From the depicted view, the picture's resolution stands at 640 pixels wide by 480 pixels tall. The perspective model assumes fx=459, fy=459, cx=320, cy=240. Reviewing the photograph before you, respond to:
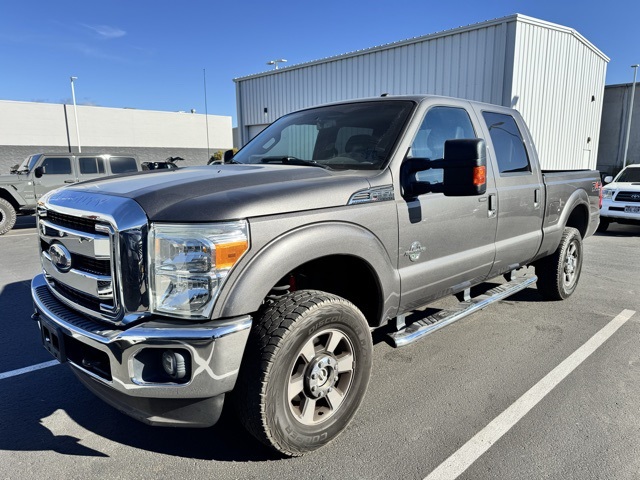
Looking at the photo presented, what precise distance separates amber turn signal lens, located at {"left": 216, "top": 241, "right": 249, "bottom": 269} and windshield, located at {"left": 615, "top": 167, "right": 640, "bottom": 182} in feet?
40.3

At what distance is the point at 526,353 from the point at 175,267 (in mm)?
3117

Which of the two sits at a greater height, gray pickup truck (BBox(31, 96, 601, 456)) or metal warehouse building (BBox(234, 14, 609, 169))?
metal warehouse building (BBox(234, 14, 609, 169))

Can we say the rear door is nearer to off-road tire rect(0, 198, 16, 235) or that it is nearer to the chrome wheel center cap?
the chrome wheel center cap

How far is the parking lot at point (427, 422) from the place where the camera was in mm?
2416

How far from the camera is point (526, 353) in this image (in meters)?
3.87

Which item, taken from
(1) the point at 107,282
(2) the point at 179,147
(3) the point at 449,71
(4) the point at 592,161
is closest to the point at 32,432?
(1) the point at 107,282

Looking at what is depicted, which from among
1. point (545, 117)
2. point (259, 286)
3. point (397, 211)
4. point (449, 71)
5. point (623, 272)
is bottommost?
point (623, 272)

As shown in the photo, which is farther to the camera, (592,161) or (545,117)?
(592,161)

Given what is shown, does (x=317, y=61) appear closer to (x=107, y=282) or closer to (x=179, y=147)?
(x=107, y=282)

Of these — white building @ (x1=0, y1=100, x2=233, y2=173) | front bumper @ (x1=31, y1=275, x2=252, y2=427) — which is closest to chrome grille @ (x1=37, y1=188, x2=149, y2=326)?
front bumper @ (x1=31, y1=275, x2=252, y2=427)

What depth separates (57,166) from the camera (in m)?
12.0

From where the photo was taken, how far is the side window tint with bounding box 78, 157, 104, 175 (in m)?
12.3

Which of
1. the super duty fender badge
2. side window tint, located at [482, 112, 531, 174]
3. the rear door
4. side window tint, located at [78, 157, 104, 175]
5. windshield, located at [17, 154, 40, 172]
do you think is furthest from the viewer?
side window tint, located at [78, 157, 104, 175]

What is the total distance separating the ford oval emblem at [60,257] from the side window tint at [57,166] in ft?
35.8
